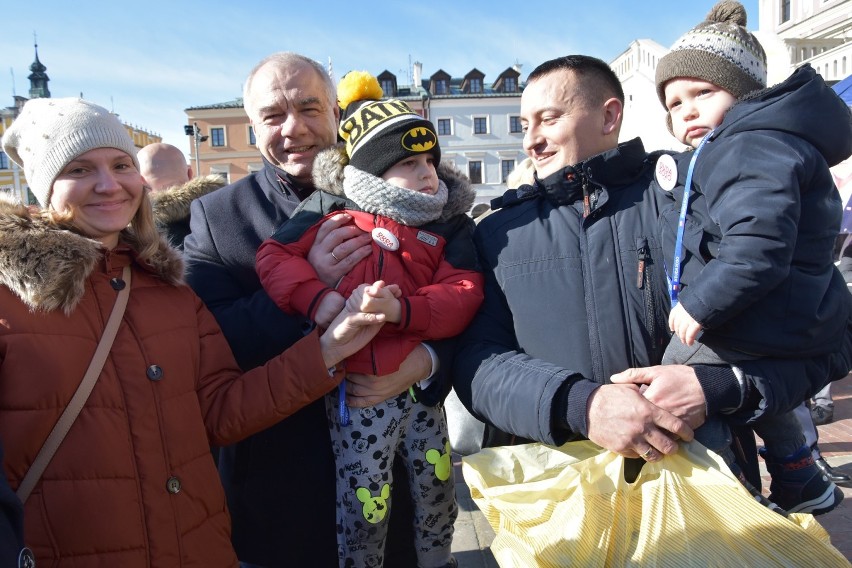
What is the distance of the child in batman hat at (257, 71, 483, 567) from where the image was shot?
7.41ft

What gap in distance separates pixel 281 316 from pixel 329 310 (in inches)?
9.4

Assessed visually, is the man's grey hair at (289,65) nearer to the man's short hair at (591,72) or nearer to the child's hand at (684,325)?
the man's short hair at (591,72)

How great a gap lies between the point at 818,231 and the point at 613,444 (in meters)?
0.88

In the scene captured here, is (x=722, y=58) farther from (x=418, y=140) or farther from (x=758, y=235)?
(x=418, y=140)

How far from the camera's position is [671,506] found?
166cm

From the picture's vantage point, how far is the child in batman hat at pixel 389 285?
2258mm

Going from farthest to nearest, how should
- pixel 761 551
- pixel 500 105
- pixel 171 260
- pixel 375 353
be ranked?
pixel 500 105 < pixel 375 353 < pixel 171 260 < pixel 761 551

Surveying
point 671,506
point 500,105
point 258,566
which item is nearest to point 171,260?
point 258,566

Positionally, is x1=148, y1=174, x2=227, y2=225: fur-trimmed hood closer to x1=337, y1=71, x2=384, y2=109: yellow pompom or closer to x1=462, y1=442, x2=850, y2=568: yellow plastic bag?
x1=337, y1=71, x2=384, y2=109: yellow pompom

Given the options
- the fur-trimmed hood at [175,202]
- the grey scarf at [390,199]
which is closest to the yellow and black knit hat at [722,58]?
the grey scarf at [390,199]

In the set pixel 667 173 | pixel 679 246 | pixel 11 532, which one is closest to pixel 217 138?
pixel 667 173

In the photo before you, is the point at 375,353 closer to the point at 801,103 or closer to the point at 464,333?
the point at 464,333

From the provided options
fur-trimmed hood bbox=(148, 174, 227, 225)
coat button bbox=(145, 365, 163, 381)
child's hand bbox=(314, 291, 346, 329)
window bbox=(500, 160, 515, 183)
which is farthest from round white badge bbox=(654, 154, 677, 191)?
window bbox=(500, 160, 515, 183)

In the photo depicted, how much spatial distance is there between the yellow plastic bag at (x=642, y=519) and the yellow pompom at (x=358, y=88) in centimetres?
175
